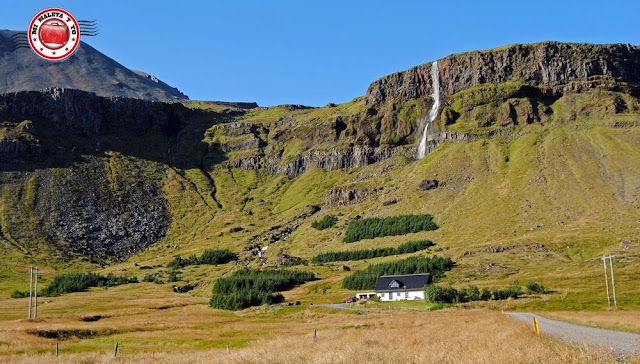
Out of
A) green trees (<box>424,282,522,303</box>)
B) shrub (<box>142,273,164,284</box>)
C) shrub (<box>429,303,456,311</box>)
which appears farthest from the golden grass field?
shrub (<box>142,273,164,284</box>)

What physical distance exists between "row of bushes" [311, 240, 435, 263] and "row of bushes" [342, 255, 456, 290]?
58.4 ft

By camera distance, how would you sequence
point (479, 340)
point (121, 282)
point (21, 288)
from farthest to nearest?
1. point (121, 282)
2. point (21, 288)
3. point (479, 340)

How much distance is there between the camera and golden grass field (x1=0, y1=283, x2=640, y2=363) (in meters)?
26.7

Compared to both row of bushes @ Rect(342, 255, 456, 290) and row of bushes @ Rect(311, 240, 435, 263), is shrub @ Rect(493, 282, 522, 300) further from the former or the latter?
row of bushes @ Rect(311, 240, 435, 263)

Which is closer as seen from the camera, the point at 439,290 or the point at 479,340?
the point at 479,340

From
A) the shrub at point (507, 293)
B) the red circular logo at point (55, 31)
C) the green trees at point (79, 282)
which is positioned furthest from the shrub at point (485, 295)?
the green trees at point (79, 282)

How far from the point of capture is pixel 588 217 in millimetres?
169000

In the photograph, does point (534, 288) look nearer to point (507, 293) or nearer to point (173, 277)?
point (507, 293)

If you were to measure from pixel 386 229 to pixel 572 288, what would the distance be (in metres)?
93.0

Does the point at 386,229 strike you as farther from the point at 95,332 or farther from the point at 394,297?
the point at 95,332

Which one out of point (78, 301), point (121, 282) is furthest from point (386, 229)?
point (78, 301)

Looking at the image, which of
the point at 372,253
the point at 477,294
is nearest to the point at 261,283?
the point at 372,253

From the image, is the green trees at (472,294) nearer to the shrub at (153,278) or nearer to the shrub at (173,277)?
the shrub at (173,277)

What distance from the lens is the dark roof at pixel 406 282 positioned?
13100 cm
